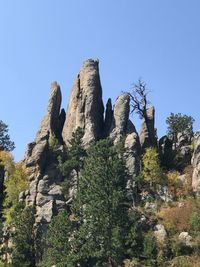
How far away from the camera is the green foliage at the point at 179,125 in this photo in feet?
327

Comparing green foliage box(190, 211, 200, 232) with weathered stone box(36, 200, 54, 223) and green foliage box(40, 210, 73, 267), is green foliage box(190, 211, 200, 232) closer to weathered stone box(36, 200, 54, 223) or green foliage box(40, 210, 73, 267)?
green foliage box(40, 210, 73, 267)

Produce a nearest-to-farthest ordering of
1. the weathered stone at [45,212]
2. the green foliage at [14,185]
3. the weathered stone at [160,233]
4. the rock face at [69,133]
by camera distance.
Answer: the weathered stone at [160,233]
the weathered stone at [45,212]
the rock face at [69,133]
the green foliage at [14,185]

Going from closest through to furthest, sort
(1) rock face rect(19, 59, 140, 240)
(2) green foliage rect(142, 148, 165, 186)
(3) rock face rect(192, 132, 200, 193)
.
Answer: (3) rock face rect(192, 132, 200, 193) → (2) green foliage rect(142, 148, 165, 186) → (1) rock face rect(19, 59, 140, 240)

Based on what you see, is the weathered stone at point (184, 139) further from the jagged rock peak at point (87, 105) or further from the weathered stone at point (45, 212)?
the weathered stone at point (45, 212)

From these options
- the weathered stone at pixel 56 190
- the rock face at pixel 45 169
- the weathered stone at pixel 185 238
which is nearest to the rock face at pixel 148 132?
the rock face at pixel 45 169

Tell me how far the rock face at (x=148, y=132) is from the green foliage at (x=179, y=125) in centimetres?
1255

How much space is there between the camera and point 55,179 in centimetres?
7625

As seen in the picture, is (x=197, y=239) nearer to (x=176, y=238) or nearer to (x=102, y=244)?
(x=176, y=238)

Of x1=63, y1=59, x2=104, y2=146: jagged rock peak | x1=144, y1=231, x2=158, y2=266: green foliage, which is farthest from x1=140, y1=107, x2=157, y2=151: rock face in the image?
x1=144, y1=231, x2=158, y2=266: green foliage

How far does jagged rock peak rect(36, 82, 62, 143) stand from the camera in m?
83.2

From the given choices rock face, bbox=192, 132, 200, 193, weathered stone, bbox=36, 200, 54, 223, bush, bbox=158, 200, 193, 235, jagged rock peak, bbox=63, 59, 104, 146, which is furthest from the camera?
jagged rock peak, bbox=63, 59, 104, 146

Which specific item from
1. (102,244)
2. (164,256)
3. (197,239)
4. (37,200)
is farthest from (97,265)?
(37,200)

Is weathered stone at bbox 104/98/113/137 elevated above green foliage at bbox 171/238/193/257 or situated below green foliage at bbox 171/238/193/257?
above

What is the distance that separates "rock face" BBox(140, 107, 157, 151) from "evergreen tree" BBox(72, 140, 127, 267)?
2341 cm
